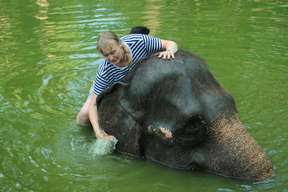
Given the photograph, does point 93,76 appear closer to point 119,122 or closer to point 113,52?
point 119,122

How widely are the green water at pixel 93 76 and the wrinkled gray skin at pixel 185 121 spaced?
0.14 metres

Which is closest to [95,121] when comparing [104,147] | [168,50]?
[104,147]

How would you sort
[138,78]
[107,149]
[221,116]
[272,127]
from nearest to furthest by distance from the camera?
Answer: 1. [221,116]
2. [138,78]
3. [107,149]
4. [272,127]

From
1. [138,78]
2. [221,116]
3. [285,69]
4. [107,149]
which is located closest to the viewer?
[221,116]

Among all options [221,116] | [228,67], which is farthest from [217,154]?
[228,67]

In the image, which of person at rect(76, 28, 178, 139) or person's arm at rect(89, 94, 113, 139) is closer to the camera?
person at rect(76, 28, 178, 139)

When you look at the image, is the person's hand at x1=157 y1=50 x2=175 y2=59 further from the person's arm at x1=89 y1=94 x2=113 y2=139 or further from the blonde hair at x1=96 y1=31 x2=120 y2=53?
the person's arm at x1=89 y1=94 x2=113 y2=139

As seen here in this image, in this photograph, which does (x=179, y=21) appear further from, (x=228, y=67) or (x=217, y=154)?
(x=217, y=154)

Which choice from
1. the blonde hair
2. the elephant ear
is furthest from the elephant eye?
the blonde hair

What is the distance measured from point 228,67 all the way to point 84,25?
417 centimetres

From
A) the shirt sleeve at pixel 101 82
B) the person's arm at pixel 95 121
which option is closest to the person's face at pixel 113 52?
the shirt sleeve at pixel 101 82

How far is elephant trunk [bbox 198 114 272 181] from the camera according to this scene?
5.24m

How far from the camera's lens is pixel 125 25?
11977mm

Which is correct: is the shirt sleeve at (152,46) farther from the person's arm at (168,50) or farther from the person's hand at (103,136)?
the person's hand at (103,136)
